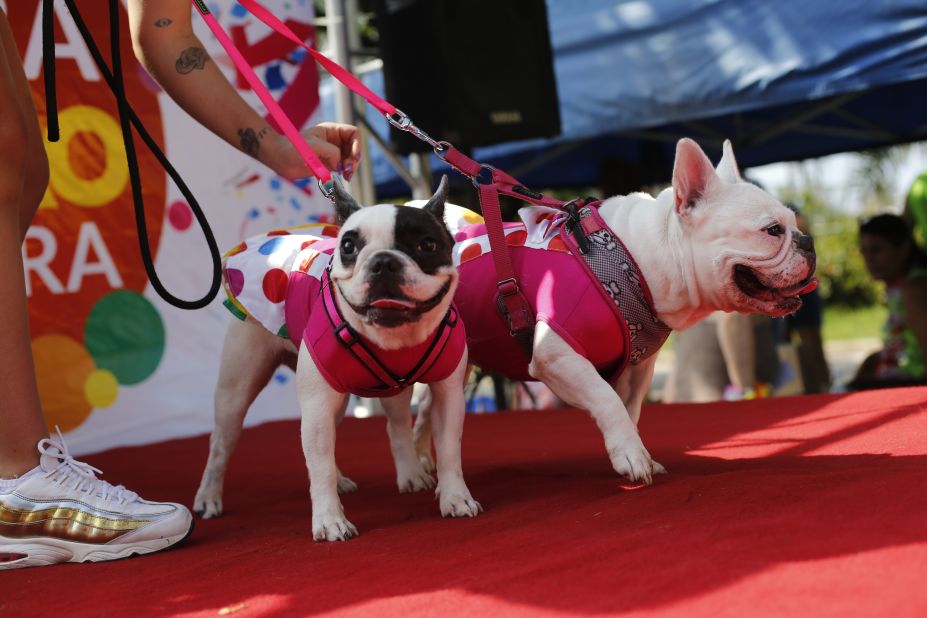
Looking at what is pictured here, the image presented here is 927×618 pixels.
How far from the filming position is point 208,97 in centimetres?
260

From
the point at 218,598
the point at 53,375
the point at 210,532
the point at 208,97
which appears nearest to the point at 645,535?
the point at 218,598

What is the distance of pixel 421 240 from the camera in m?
2.01

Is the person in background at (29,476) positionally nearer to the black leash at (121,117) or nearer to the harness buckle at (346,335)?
the black leash at (121,117)

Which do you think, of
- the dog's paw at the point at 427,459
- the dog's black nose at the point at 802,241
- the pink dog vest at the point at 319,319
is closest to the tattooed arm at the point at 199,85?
the pink dog vest at the point at 319,319

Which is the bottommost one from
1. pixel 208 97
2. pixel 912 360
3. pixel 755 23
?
pixel 912 360

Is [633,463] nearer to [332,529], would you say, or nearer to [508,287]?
[508,287]

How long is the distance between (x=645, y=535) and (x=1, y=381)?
1.37m

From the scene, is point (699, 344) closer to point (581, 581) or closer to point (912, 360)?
point (912, 360)

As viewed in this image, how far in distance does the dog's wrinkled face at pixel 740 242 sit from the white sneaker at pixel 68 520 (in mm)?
1377

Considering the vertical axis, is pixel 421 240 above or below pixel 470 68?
below

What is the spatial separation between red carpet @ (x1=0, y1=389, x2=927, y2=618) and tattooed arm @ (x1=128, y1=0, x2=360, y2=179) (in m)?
0.95

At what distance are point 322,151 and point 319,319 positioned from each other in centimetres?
59

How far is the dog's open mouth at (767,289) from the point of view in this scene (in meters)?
2.33

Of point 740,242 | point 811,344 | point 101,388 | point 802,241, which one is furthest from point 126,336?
point 811,344
